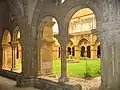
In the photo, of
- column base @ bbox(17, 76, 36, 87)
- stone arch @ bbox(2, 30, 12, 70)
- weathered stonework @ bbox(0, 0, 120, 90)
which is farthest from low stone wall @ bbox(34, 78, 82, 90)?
stone arch @ bbox(2, 30, 12, 70)

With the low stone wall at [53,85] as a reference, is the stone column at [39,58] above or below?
above

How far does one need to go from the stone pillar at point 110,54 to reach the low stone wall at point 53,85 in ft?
3.76

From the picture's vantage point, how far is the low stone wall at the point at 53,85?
6.98m

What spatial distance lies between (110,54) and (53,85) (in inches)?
114

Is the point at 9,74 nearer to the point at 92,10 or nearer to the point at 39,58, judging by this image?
the point at 39,58

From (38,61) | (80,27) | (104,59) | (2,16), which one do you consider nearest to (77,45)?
(80,27)

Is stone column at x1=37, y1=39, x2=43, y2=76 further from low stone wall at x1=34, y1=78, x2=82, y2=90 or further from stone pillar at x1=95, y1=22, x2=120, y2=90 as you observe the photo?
stone pillar at x1=95, y1=22, x2=120, y2=90

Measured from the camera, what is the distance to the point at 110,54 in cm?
589

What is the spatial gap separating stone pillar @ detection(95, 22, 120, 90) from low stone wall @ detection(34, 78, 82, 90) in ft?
3.76

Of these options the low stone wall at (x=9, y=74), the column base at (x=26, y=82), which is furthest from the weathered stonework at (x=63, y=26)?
the low stone wall at (x=9, y=74)

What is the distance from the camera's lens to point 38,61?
9555 millimetres

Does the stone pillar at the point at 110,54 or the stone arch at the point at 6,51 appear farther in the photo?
the stone arch at the point at 6,51

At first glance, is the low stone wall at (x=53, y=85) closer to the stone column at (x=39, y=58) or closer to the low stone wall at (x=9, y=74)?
the stone column at (x=39, y=58)

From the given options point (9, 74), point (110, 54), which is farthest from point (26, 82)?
point (110, 54)
